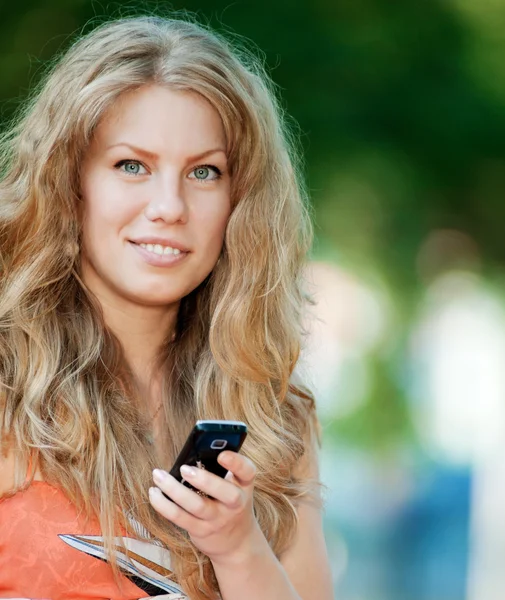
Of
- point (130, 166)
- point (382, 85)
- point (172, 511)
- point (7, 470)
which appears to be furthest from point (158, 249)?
point (382, 85)

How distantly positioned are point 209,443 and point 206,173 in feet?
3.15

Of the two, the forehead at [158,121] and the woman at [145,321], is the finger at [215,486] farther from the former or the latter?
the forehead at [158,121]

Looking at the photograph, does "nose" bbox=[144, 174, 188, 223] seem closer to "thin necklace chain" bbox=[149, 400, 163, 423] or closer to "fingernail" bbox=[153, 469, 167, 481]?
"thin necklace chain" bbox=[149, 400, 163, 423]

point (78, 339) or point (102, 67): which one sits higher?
point (102, 67)

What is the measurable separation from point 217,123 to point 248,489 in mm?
1071

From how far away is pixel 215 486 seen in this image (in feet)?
8.46

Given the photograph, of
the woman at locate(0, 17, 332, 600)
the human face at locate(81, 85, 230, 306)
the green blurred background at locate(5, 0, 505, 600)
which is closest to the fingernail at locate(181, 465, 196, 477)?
the woman at locate(0, 17, 332, 600)

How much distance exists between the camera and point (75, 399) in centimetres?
309

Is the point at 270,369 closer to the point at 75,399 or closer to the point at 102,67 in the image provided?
the point at 75,399

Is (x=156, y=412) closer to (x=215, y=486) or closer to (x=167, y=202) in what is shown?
(x=167, y=202)

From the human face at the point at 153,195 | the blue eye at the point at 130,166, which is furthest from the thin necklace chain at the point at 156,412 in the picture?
the blue eye at the point at 130,166

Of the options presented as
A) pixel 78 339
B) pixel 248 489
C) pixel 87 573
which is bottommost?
pixel 87 573

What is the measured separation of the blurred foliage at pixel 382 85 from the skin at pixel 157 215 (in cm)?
258

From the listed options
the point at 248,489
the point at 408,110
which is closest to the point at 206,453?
the point at 248,489
